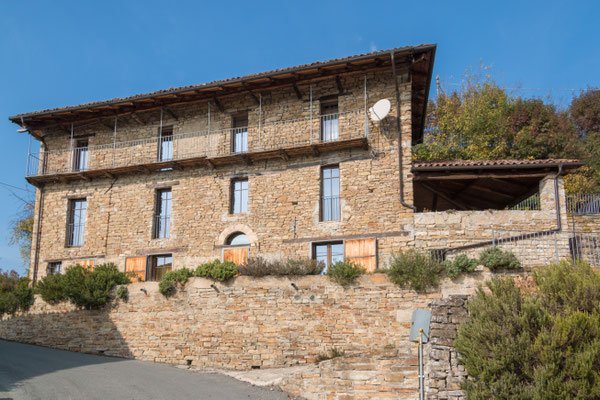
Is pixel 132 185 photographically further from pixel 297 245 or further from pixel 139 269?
pixel 297 245

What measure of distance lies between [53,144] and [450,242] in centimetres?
1555

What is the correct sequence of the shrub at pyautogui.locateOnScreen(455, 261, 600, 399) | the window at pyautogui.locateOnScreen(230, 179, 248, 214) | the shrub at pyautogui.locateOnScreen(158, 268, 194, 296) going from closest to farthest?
the shrub at pyautogui.locateOnScreen(455, 261, 600, 399), the shrub at pyautogui.locateOnScreen(158, 268, 194, 296), the window at pyautogui.locateOnScreen(230, 179, 248, 214)

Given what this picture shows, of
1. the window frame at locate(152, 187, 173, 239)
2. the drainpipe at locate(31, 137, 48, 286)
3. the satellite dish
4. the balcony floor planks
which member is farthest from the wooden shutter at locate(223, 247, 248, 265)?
the drainpipe at locate(31, 137, 48, 286)

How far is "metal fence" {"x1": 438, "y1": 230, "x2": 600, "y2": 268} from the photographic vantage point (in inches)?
535

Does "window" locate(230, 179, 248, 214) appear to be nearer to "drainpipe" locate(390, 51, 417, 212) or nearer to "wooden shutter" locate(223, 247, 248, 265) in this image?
"wooden shutter" locate(223, 247, 248, 265)

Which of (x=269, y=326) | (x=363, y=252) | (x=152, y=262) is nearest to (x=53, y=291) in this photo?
(x=152, y=262)

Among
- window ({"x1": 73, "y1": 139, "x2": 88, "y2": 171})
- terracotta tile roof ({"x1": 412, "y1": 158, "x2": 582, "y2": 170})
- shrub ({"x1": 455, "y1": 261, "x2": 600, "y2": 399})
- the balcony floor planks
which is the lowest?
shrub ({"x1": 455, "y1": 261, "x2": 600, "y2": 399})

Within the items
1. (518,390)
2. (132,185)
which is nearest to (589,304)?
(518,390)

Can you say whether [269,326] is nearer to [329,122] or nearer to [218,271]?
[218,271]

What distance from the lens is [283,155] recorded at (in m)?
17.0

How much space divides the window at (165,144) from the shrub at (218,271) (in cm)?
578

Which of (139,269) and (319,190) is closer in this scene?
(319,190)

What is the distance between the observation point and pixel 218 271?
14281 millimetres

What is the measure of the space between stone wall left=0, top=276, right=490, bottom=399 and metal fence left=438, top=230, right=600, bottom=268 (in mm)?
1767
